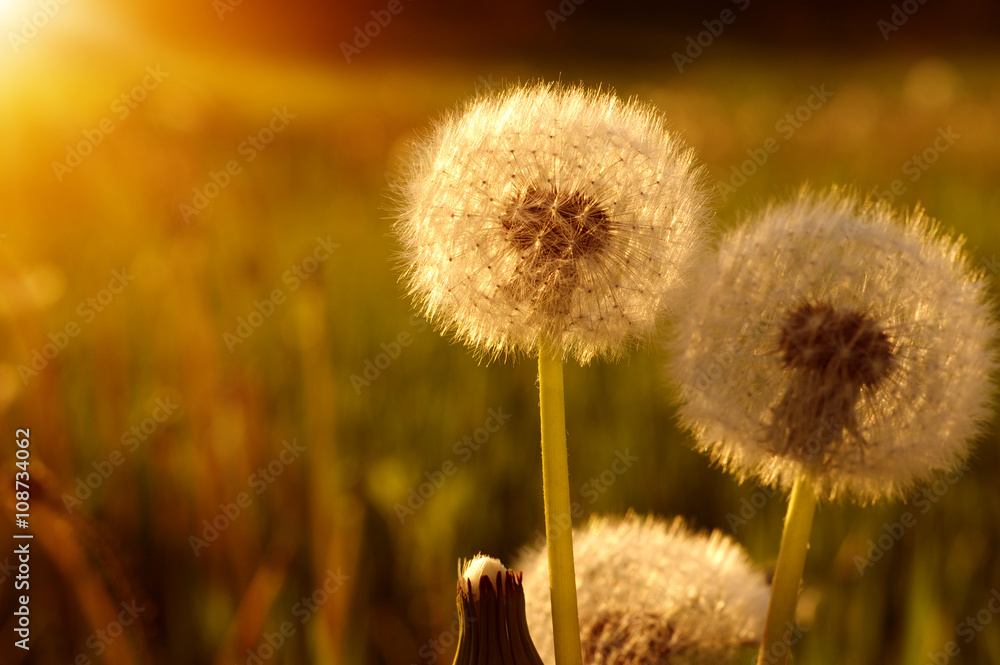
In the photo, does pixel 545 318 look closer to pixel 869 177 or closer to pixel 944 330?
pixel 944 330

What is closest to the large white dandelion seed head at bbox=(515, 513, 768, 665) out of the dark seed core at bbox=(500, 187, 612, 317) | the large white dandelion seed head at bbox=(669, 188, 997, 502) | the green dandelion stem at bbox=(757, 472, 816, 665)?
the green dandelion stem at bbox=(757, 472, 816, 665)

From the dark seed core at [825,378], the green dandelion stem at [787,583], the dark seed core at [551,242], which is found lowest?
the green dandelion stem at [787,583]

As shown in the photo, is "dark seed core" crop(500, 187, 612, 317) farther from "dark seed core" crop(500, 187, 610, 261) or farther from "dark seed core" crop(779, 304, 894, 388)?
"dark seed core" crop(779, 304, 894, 388)

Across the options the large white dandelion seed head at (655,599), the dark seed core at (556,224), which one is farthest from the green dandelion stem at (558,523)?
the large white dandelion seed head at (655,599)

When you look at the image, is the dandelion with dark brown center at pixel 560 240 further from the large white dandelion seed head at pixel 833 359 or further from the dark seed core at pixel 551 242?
the large white dandelion seed head at pixel 833 359

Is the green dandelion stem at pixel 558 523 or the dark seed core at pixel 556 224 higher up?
the dark seed core at pixel 556 224

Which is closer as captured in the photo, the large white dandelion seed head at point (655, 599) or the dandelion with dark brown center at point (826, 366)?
the dandelion with dark brown center at point (826, 366)
